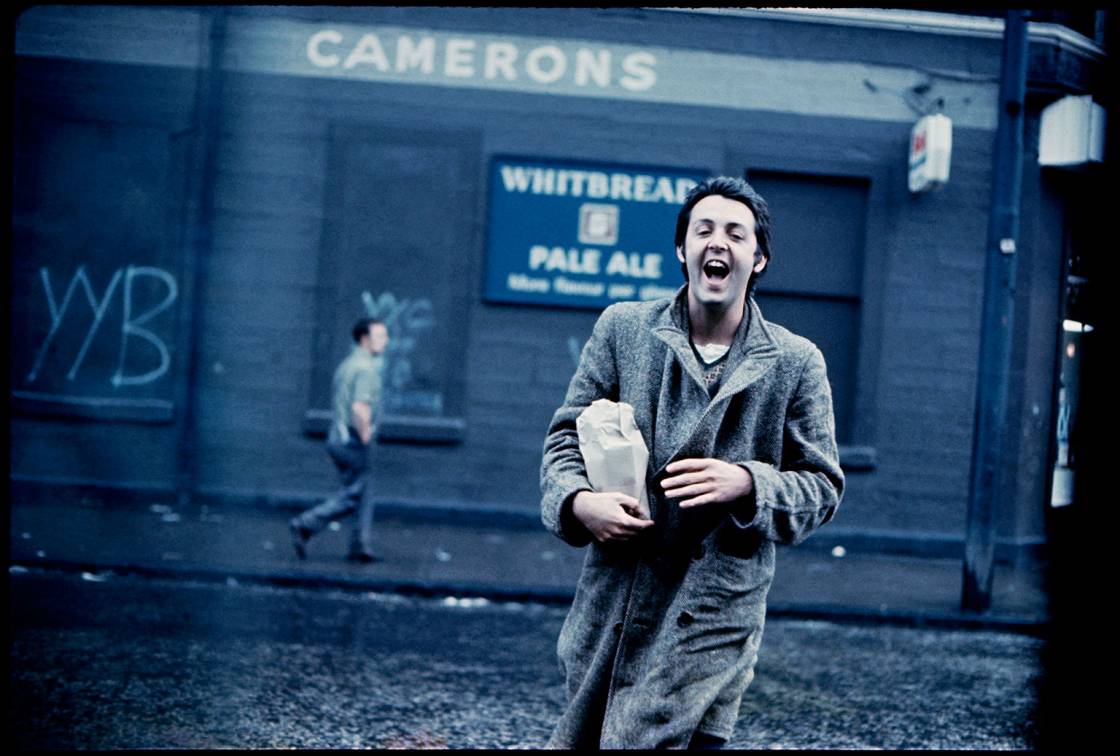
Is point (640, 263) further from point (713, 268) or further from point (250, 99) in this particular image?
point (713, 268)

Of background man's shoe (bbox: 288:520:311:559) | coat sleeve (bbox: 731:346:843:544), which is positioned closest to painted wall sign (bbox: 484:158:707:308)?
background man's shoe (bbox: 288:520:311:559)

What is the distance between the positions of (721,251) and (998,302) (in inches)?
280

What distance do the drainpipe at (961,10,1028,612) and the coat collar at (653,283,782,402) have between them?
22.4 ft

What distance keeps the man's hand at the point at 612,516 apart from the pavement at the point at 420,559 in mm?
6242

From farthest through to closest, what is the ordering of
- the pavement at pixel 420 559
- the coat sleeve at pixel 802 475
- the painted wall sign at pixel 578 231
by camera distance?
the painted wall sign at pixel 578 231 < the pavement at pixel 420 559 < the coat sleeve at pixel 802 475

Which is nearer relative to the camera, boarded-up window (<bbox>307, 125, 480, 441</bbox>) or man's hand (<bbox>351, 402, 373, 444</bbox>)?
man's hand (<bbox>351, 402, 373, 444</bbox>)

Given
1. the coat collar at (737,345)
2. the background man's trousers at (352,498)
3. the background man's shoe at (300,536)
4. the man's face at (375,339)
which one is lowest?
the background man's shoe at (300,536)

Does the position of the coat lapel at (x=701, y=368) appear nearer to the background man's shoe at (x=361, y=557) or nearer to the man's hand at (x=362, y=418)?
the man's hand at (x=362, y=418)

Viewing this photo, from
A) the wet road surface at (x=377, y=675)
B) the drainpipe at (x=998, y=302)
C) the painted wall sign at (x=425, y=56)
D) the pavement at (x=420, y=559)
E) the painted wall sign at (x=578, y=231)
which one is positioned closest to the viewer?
the wet road surface at (x=377, y=675)

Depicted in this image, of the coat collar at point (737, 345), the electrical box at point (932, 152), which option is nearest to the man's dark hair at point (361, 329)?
the electrical box at point (932, 152)

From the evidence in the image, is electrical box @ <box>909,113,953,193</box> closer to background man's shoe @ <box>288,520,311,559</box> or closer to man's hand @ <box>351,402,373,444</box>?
man's hand @ <box>351,402,373,444</box>

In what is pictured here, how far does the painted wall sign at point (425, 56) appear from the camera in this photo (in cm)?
1233

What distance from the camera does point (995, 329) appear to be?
9180mm

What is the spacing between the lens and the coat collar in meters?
2.76
